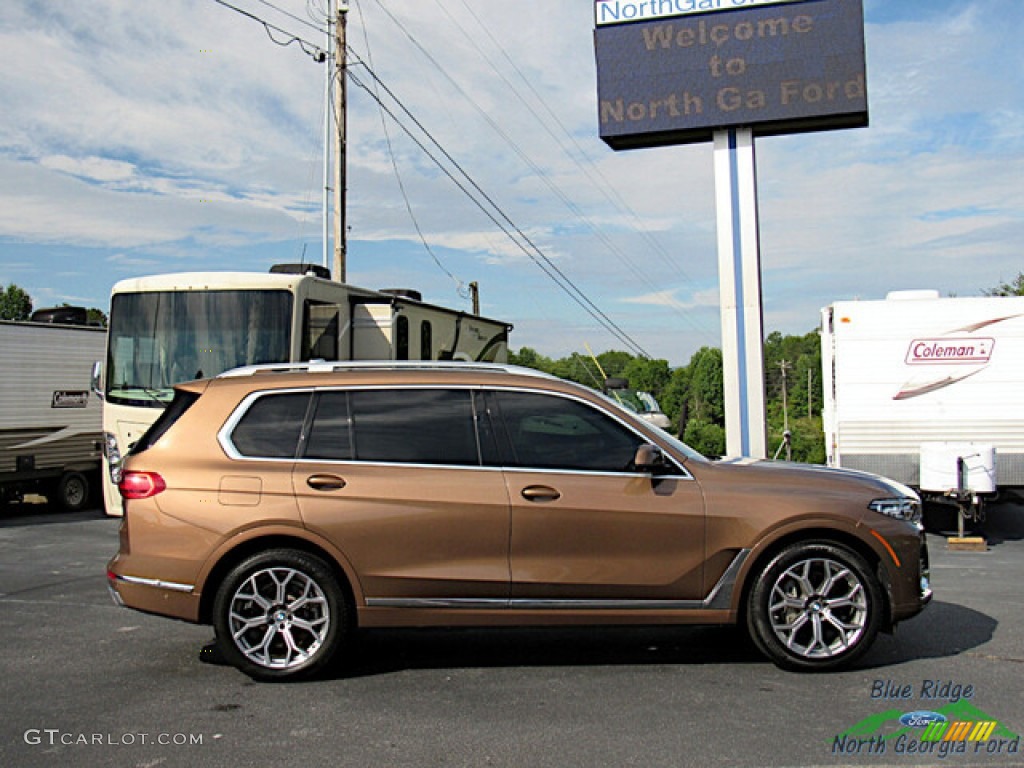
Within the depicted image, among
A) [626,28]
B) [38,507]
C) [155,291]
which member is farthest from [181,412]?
[38,507]

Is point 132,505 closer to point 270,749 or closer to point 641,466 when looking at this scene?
point 270,749

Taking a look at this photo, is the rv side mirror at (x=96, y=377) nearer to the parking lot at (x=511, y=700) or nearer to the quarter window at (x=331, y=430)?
the parking lot at (x=511, y=700)

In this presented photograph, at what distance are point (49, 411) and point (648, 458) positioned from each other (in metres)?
13.3

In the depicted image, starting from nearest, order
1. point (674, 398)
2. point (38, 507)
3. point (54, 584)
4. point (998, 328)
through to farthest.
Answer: point (54, 584) → point (998, 328) → point (38, 507) → point (674, 398)

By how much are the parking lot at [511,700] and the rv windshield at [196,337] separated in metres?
4.16

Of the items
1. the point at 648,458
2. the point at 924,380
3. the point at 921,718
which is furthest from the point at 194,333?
the point at 924,380

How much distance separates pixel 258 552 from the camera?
18.2 ft

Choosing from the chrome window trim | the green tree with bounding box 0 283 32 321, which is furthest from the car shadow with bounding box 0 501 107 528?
the green tree with bounding box 0 283 32 321

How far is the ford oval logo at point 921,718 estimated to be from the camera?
187 inches

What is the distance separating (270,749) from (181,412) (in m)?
2.26

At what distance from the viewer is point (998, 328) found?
12.8 m

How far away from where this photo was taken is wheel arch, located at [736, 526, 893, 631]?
5.57 meters

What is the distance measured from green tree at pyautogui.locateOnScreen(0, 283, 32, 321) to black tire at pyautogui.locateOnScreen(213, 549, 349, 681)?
56.8 meters

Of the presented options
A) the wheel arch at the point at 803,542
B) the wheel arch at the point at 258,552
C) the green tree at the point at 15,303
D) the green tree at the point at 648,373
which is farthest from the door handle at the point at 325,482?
the green tree at the point at 648,373
